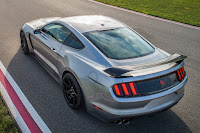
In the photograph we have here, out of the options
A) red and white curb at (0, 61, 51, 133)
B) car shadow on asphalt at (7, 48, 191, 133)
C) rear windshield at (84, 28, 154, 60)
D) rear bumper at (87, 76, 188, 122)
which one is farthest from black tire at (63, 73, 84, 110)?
rear windshield at (84, 28, 154, 60)

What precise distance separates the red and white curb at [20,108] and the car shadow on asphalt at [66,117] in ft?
0.31

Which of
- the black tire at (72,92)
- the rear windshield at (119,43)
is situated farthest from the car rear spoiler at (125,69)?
the black tire at (72,92)

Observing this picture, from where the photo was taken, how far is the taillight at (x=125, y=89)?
3088mm

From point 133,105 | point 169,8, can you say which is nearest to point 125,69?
point 133,105

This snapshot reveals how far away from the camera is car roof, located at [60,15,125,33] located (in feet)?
14.2


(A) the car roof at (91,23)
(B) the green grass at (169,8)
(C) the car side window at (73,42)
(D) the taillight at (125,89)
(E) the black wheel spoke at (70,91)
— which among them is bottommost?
(B) the green grass at (169,8)

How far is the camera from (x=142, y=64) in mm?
3432

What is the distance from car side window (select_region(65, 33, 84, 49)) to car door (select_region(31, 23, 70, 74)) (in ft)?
0.50

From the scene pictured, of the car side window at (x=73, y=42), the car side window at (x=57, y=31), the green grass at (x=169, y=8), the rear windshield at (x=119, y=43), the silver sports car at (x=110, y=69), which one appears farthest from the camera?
the green grass at (x=169, y=8)

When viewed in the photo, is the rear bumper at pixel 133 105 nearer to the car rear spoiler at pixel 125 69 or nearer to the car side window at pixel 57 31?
the car rear spoiler at pixel 125 69

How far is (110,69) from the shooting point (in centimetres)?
313

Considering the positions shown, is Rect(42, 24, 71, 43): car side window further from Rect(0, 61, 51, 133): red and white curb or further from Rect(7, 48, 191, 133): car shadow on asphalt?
Rect(0, 61, 51, 133): red and white curb

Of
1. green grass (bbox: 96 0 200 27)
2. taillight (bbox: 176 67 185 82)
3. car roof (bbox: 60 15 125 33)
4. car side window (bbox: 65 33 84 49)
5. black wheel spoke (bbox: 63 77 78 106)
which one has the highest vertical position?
car roof (bbox: 60 15 125 33)

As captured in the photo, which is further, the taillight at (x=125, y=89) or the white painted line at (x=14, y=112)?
the white painted line at (x=14, y=112)
